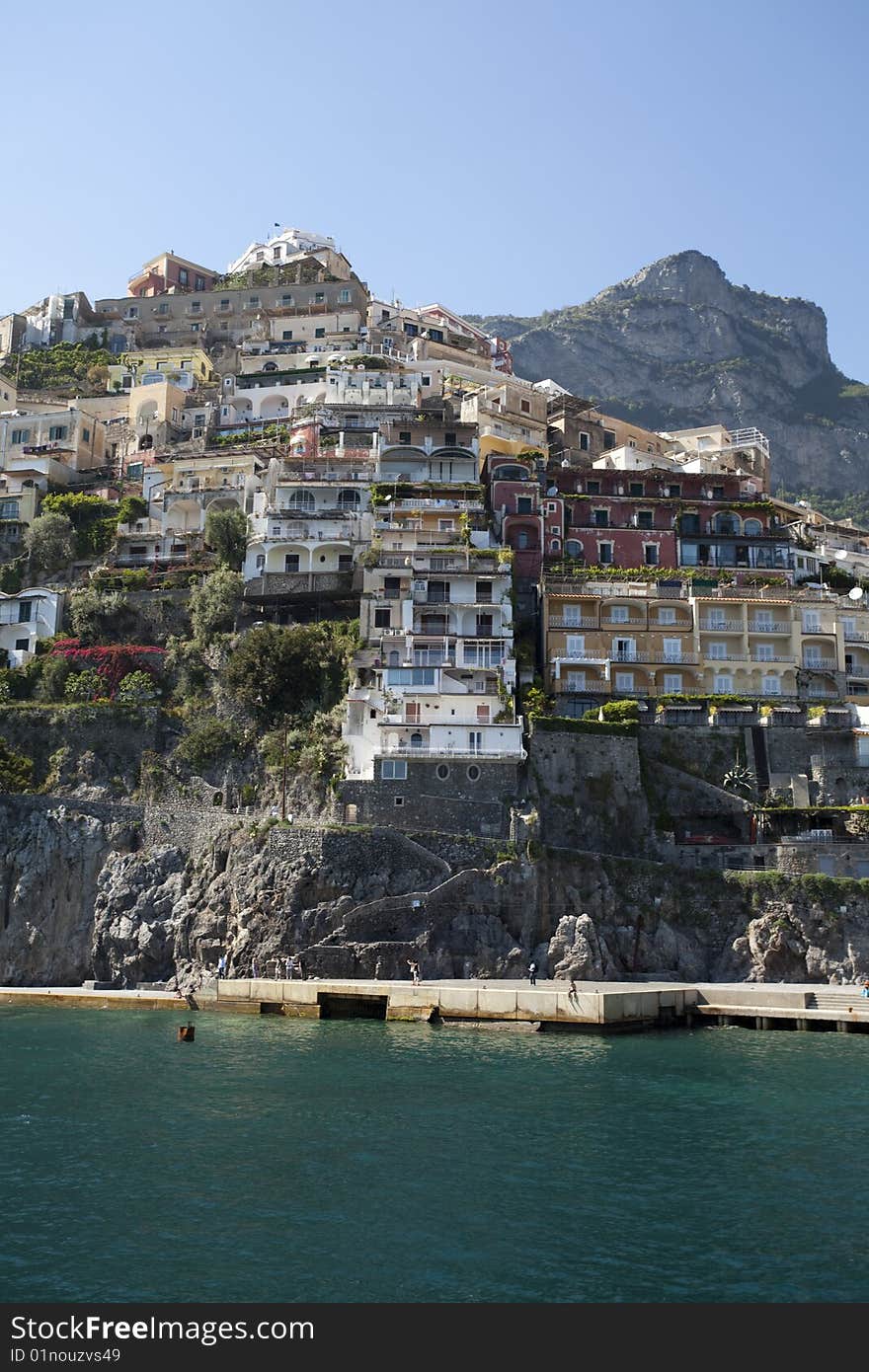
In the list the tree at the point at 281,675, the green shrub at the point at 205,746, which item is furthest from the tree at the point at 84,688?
the tree at the point at 281,675

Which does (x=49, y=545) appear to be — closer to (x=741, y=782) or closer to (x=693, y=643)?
(x=693, y=643)

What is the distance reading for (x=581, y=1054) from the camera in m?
46.2

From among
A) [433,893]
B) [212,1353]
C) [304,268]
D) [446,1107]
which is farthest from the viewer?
[304,268]

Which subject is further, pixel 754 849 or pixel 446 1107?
pixel 754 849

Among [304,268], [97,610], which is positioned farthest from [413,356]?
[97,610]

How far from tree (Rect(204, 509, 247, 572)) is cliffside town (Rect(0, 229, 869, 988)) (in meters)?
0.14

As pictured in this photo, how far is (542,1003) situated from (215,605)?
31677 millimetres

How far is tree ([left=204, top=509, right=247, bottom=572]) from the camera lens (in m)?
78.2

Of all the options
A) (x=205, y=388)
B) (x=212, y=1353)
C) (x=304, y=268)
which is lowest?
(x=212, y=1353)

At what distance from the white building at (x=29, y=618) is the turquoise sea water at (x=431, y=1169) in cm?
3335

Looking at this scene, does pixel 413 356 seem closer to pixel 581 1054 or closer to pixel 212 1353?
pixel 581 1054

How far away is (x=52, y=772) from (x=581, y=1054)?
32.9 meters

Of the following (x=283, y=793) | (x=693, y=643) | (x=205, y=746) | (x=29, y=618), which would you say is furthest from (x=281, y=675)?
(x=693, y=643)

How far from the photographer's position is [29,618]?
7806cm
